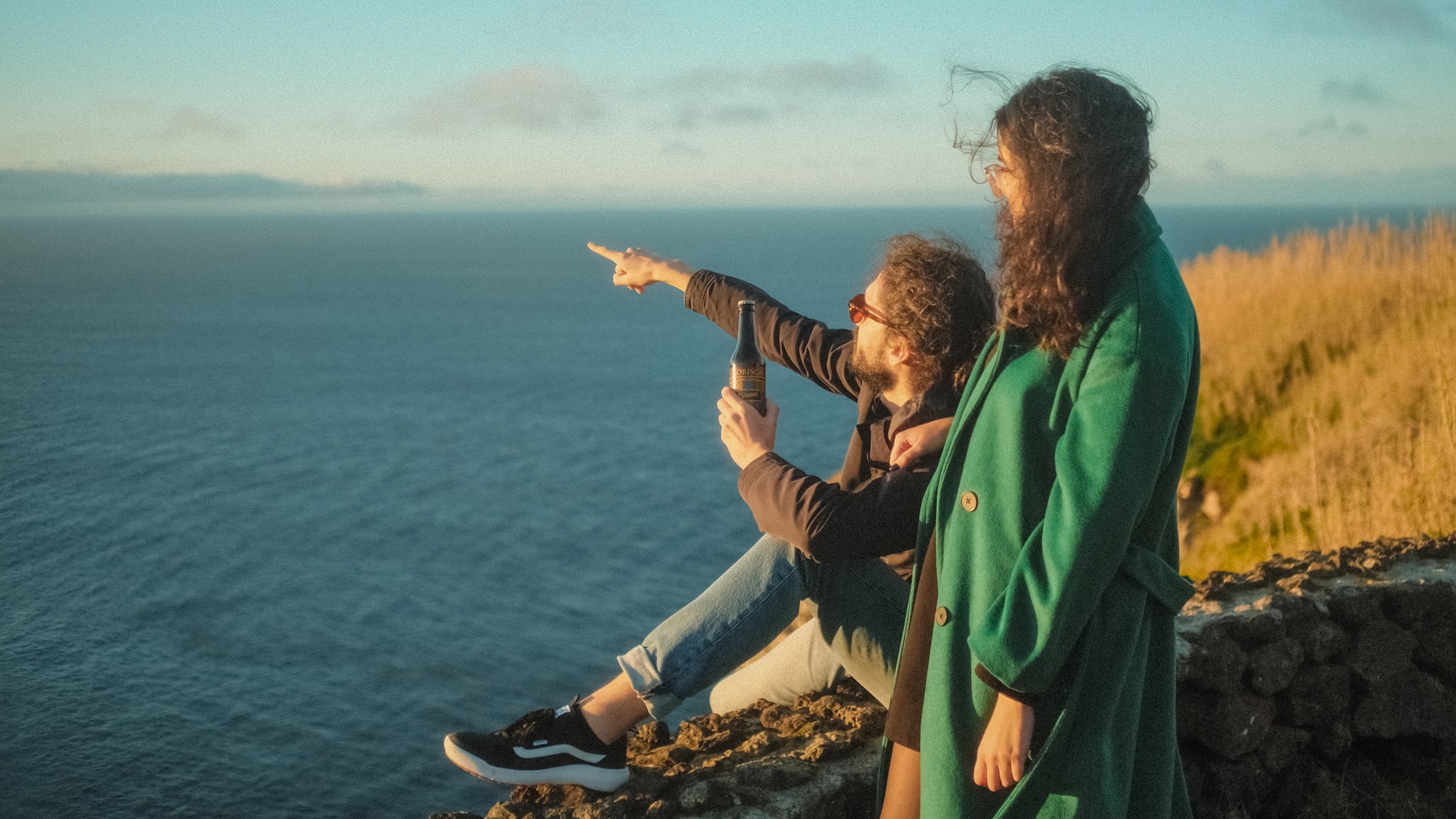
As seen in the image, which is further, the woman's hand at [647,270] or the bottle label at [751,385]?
the woman's hand at [647,270]

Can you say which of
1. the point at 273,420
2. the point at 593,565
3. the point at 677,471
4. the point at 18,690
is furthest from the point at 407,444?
the point at 18,690

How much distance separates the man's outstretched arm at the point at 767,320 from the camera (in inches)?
159

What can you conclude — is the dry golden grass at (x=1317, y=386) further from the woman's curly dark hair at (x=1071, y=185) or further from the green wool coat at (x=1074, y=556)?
the woman's curly dark hair at (x=1071, y=185)

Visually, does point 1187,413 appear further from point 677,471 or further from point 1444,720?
point 677,471

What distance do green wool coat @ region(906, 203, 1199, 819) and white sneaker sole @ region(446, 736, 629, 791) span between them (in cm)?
102

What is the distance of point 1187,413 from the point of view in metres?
2.48

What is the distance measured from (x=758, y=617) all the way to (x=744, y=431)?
523 millimetres

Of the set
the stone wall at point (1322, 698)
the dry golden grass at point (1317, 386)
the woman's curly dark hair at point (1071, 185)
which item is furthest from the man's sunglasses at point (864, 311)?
the dry golden grass at point (1317, 386)

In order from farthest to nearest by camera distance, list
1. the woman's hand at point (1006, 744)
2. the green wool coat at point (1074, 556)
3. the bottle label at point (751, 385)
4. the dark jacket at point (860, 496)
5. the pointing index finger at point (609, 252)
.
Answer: the pointing index finger at point (609, 252) < the bottle label at point (751, 385) < the dark jacket at point (860, 496) < the woman's hand at point (1006, 744) < the green wool coat at point (1074, 556)

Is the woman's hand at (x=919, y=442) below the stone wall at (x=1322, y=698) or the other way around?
the other way around

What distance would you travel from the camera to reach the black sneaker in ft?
10.8

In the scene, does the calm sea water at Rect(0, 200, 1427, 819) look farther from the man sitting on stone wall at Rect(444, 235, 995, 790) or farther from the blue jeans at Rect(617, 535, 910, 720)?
the blue jeans at Rect(617, 535, 910, 720)

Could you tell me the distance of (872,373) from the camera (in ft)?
11.3

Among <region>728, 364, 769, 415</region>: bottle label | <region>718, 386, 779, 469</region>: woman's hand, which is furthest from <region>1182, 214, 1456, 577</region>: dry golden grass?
<region>718, 386, 779, 469</region>: woman's hand
